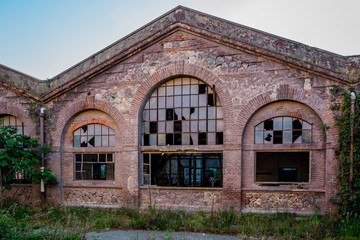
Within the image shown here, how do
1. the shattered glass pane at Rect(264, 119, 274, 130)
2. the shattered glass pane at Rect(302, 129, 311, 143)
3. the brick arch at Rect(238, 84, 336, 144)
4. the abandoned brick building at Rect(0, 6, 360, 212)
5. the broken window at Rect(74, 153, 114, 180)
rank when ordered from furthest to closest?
the broken window at Rect(74, 153, 114, 180)
the shattered glass pane at Rect(264, 119, 274, 130)
the shattered glass pane at Rect(302, 129, 311, 143)
the abandoned brick building at Rect(0, 6, 360, 212)
the brick arch at Rect(238, 84, 336, 144)

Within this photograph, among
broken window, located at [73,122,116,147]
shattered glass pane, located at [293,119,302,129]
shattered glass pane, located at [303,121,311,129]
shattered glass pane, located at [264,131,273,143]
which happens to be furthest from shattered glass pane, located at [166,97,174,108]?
shattered glass pane, located at [303,121,311,129]

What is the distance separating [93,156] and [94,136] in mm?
808

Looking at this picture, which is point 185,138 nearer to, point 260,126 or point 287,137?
point 260,126

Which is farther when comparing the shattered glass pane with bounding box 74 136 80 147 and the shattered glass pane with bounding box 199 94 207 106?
the shattered glass pane with bounding box 74 136 80 147

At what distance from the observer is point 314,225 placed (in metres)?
7.43

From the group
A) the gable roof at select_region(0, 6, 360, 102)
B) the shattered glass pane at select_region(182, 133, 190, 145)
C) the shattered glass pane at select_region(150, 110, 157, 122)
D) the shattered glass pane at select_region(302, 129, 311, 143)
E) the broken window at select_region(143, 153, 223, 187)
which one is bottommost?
the broken window at select_region(143, 153, 223, 187)

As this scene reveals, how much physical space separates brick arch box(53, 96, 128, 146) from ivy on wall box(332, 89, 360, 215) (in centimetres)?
723

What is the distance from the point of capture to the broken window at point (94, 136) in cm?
1055

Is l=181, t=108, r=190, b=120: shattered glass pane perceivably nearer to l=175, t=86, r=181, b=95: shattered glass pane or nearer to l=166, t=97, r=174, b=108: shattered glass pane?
l=166, t=97, r=174, b=108: shattered glass pane

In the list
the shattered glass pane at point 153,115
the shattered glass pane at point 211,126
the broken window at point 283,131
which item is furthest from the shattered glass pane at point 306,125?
the shattered glass pane at point 153,115

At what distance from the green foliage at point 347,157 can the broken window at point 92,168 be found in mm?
8025

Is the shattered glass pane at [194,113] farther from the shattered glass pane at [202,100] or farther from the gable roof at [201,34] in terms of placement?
the gable roof at [201,34]

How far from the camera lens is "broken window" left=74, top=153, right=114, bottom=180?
1075cm

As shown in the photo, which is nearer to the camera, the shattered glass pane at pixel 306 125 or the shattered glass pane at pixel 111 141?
the shattered glass pane at pixel 306 125
